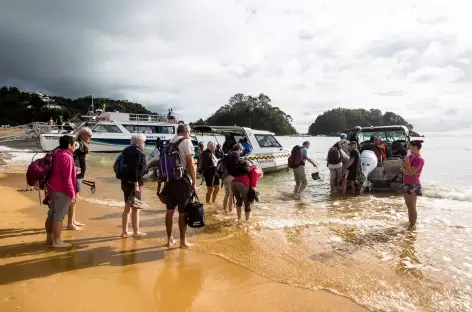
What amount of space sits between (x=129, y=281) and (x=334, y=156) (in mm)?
8191

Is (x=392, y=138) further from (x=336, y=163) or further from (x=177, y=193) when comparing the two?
(x=177, y=193)

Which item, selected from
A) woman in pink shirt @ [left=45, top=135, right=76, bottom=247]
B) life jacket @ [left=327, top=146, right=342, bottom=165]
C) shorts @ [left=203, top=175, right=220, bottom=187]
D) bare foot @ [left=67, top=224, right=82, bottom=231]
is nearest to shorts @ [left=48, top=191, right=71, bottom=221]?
woman in pink shirt @ [left=45, top=135, right=76, bottom=247]

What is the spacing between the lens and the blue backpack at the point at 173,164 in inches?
184

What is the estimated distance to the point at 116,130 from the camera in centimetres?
2758

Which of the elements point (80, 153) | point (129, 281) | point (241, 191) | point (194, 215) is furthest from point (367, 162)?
point (129, 281)

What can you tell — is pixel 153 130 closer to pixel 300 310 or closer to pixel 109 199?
pixel 109 199

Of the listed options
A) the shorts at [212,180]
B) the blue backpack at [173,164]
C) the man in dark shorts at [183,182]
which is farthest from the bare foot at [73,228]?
the shorts at [212,180]

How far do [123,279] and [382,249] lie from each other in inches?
156

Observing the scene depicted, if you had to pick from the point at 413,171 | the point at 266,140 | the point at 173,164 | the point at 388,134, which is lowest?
the point at 413,171

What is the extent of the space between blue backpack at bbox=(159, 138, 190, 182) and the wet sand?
3.70 feet

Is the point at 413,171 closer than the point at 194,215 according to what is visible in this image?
No

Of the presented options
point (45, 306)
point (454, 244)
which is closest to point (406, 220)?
point (454, 244)

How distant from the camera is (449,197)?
10.5 m

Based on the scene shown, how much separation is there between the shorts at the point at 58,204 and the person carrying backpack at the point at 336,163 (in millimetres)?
8044
